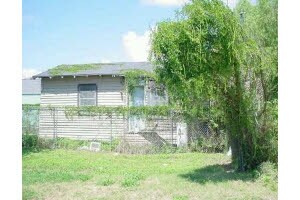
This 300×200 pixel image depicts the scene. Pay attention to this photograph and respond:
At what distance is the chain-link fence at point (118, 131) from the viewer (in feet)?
29.0

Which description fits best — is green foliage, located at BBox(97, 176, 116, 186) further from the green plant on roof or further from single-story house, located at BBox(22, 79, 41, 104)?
single-story house, located at BBox(22, 79, 41, 104)

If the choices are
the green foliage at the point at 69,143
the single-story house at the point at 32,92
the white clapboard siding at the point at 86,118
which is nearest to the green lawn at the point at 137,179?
the green foliage at the point at 69,143

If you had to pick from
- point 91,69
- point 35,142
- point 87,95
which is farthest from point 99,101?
point 35,142

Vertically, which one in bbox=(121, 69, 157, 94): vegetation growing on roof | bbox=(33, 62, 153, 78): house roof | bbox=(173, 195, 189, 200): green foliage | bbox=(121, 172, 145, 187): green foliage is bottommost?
bbox=(173, 195, 189, 200): green foliage

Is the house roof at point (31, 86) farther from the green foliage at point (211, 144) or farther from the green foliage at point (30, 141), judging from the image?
the green foliage at point (211, 144)

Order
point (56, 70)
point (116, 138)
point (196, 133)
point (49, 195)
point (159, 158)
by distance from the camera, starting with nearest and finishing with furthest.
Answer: point (49, 195)
point (159, 158)
point (196, 133)
point (116, 138)
point (56, 70)

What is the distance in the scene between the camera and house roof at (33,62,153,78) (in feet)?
35.2

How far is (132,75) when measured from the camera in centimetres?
1007

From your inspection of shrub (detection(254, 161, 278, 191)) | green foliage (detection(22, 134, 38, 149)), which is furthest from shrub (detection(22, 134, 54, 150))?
shrub (detection(254, 161, 278, 191))

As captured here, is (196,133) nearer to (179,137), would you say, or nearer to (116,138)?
(179,137)

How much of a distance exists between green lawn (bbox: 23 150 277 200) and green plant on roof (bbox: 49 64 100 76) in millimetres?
3533
